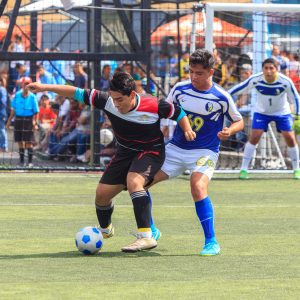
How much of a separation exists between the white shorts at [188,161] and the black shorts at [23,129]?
1005cm

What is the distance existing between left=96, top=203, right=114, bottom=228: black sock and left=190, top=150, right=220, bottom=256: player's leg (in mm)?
782

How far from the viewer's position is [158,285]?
741 cm

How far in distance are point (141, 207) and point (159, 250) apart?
522mm

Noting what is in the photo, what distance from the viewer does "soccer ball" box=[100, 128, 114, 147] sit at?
59.8 feet

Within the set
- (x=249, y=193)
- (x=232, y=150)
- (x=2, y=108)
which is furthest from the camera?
(x=2, y=108)

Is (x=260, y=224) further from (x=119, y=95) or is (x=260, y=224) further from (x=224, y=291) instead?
(x=224, y=291)

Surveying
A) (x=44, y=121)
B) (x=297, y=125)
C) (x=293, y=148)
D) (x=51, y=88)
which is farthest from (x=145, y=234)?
(x=44, y=121)

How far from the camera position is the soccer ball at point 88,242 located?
8820 mm

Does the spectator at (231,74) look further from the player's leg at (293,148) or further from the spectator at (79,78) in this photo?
the player's leg at (293,148)

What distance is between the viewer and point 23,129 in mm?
19422

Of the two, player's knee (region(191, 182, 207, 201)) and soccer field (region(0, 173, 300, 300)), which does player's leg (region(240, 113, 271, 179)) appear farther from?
player's knee (region(191, 182, 207, 201))

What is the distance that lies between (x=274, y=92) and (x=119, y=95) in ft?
26.1

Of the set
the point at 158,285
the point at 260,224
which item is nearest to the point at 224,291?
the point at 158,285

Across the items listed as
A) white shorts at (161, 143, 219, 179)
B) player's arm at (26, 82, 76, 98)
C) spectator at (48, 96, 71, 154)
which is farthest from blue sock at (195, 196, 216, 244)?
spectator at (48, 96, 71, 154)
